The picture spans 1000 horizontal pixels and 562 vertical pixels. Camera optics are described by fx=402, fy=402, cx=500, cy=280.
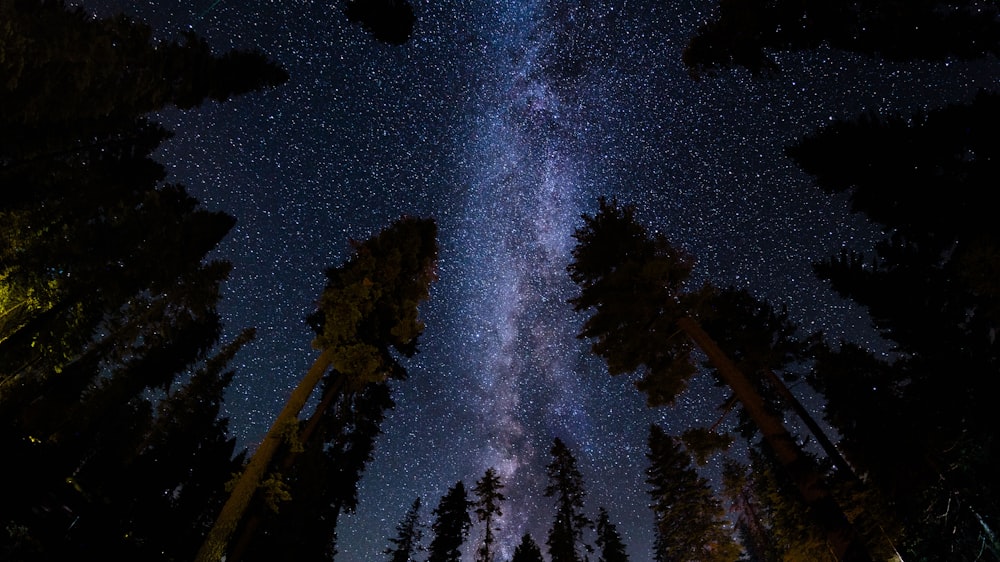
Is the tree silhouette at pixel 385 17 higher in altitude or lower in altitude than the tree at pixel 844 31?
lower

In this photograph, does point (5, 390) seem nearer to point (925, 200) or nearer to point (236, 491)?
point (236, 491)

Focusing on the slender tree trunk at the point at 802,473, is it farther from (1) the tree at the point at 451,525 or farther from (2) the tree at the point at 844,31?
(1) the tree at the point at 451,525

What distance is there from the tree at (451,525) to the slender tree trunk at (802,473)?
3430cm

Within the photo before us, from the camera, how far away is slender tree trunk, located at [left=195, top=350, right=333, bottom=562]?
33.6 feet

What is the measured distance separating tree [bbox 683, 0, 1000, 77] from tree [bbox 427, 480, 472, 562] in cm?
4049

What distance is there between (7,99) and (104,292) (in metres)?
9.46

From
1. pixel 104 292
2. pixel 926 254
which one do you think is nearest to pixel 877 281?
pixel 926 254

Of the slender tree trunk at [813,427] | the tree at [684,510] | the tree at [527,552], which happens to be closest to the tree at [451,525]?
the tree at [527,552]

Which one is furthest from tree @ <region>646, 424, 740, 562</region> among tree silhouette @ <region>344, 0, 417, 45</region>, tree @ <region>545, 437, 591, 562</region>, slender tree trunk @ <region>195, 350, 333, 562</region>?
tree silhouette @ <region>344, 0, 417, 45</region>

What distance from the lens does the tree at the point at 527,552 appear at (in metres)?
36.8

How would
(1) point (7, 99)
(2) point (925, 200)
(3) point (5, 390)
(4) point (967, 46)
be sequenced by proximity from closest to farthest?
(4) point (967, 46) → (1) point (7, 99) → (2) point (925, 200) → (3) point (5, 390)

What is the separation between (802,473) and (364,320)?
14.0m

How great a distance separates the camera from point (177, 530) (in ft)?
67.0

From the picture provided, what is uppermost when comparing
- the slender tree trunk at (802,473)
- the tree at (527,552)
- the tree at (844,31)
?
the tree at (527,552)
